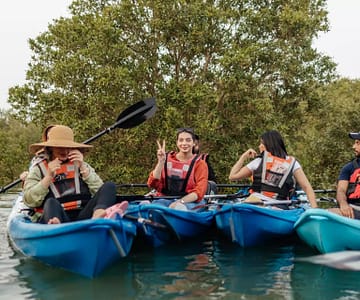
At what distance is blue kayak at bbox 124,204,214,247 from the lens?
5098 mm

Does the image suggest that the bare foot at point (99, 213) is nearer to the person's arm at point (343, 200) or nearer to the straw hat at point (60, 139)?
the straw hat at point (60, 139)

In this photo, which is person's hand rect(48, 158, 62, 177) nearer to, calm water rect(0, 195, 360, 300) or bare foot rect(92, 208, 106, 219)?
bare foot rect(92, 208, 106, 219)

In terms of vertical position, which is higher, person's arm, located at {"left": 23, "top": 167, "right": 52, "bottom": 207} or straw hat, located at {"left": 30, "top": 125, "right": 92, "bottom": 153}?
straw hat, located at {"left": 30, "top": 125, "right": 92, "bottom": 153}

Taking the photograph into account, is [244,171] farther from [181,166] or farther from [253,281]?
[253,281]

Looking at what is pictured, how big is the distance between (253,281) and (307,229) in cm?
87

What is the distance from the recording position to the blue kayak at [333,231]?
4.50 metres

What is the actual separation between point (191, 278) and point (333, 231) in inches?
47.7

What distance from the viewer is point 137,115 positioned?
7047 millimetres

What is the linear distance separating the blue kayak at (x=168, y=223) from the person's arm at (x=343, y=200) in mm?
1259

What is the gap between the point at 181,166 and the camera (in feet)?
19.0

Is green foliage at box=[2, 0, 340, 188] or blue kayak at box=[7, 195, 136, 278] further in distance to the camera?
green foliage at box=[2, 0, 340, 188]

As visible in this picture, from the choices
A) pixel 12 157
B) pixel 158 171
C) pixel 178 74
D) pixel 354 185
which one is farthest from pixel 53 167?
pixel 12 157

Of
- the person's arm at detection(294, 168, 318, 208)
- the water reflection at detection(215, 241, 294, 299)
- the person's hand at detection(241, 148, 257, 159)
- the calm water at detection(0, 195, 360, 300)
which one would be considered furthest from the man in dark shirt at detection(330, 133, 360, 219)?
the person's hand at detection(241, 148, 257, 159)

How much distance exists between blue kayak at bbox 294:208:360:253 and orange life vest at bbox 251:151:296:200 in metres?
0.86
